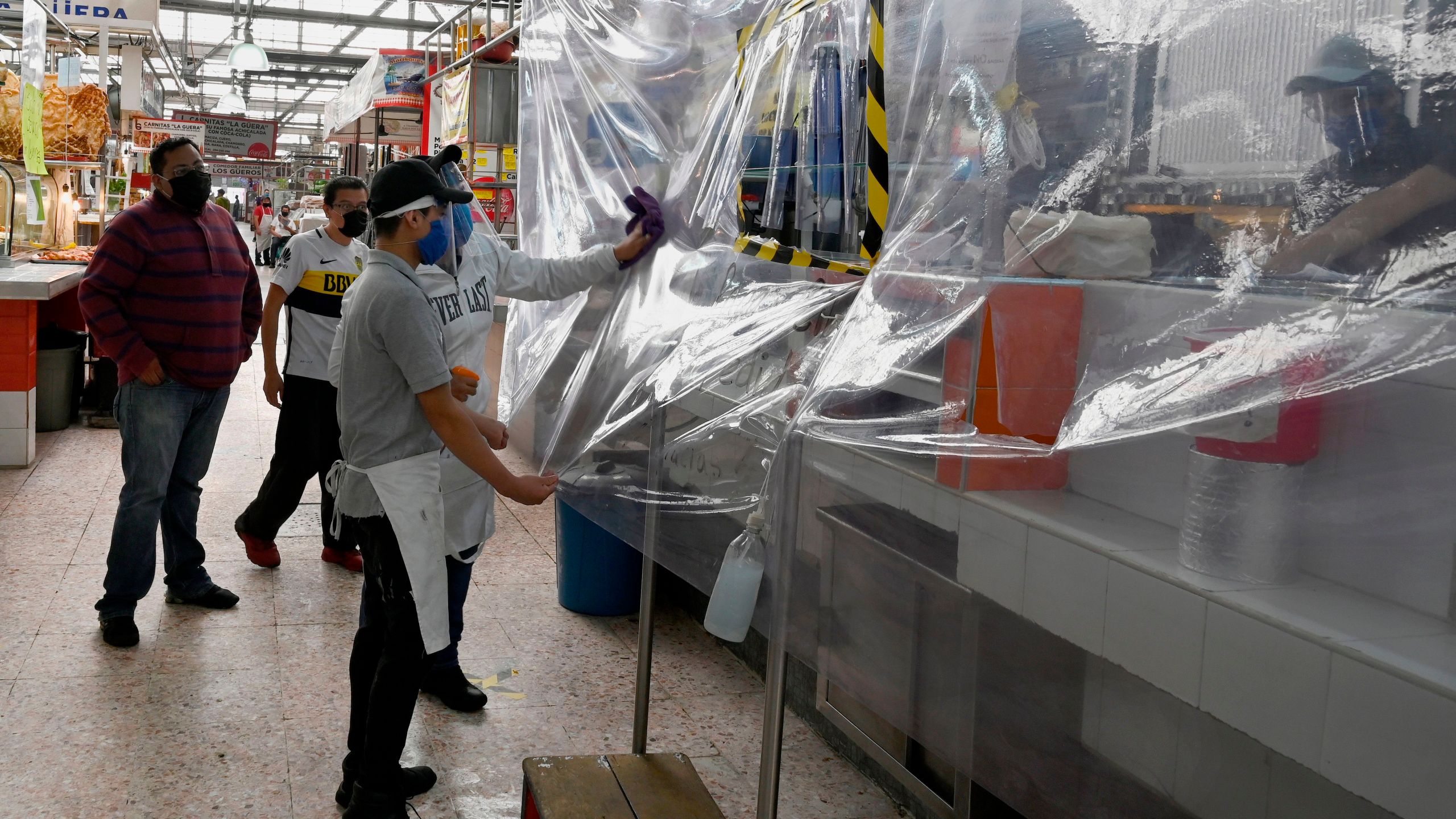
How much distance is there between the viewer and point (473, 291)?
279 cm

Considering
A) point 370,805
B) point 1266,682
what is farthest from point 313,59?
point 1266,682

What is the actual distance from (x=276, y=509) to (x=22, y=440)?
2439mm

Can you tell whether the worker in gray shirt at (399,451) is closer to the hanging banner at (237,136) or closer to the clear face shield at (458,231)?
the clear face shield at (458,231)

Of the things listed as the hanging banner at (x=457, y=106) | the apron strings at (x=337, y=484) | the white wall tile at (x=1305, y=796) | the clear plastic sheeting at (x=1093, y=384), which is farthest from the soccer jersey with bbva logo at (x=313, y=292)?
the white wall tile at (x=1305, y=796)

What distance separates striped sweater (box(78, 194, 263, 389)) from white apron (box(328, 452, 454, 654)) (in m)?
1.43

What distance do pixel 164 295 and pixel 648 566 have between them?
6.53 feet

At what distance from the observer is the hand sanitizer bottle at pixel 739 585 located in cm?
197

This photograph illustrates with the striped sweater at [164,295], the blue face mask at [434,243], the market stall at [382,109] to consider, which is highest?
the market stall at [382,109]

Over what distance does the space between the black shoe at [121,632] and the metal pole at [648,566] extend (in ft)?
5.77

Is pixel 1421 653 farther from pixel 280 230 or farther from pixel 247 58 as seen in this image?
pixel 280 230

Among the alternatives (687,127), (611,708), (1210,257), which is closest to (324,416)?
(611,708)

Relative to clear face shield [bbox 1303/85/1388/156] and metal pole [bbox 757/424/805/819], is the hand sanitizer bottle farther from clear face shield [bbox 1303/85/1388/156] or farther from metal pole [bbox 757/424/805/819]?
clear face shield [bbox 1303/85/1388/156]

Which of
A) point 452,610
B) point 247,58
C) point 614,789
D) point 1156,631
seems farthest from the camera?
point 247,58

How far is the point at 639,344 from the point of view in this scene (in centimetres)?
260
